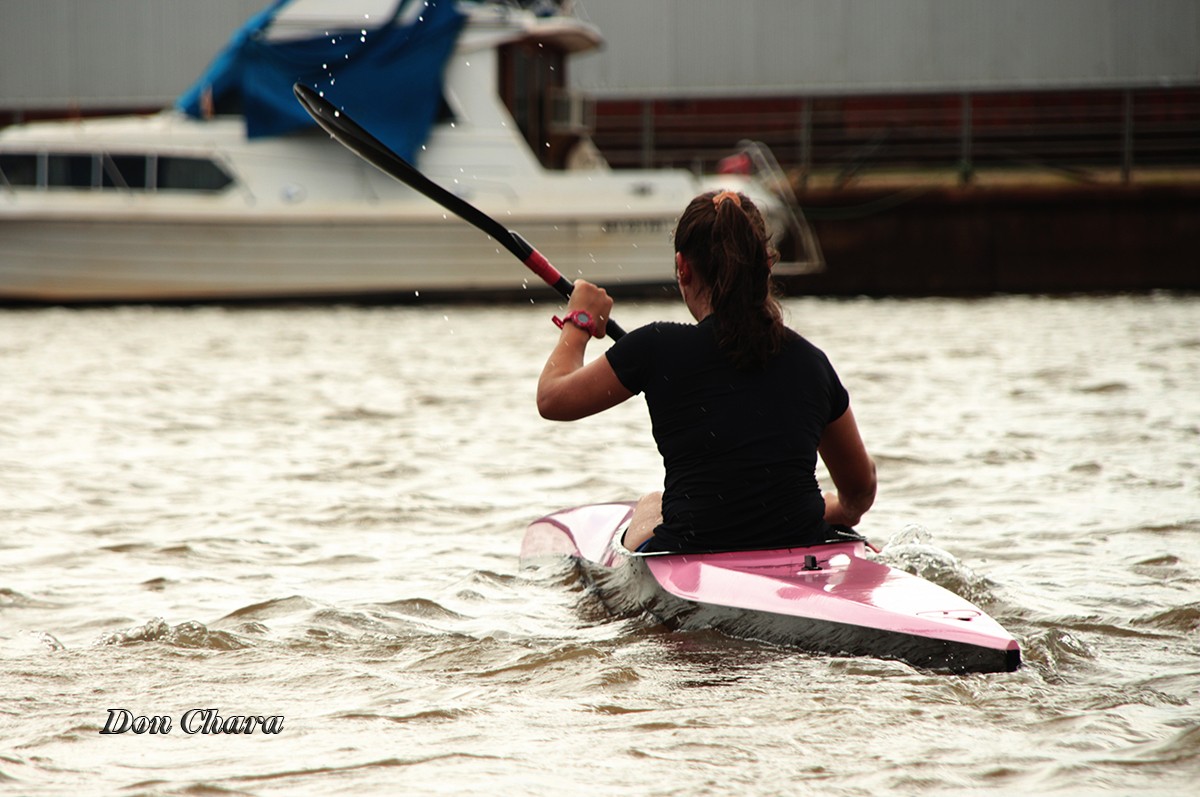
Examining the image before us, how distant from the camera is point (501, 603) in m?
4.76

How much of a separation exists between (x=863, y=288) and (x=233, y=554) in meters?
13.9

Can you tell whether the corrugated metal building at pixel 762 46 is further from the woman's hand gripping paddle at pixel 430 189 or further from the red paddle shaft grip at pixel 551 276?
the red paddle shaft grip at pixel 551 276

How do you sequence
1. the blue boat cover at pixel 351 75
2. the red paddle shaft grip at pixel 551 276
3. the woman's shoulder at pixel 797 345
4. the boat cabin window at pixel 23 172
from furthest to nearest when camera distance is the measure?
the boat cabin window at pixel 23 172 < the blue boat cover at pixel 351 75 < the red paddle shaft grip at pixel 551 276 < the woman's shoulder at pixel 797 345

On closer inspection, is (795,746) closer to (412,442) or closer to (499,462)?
(499,462)

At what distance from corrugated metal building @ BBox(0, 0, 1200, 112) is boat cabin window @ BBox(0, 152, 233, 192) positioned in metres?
6.96

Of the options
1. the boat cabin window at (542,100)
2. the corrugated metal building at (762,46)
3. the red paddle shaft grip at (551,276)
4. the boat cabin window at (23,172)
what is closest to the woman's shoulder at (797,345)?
the red paddle shaft grip at (551,276)

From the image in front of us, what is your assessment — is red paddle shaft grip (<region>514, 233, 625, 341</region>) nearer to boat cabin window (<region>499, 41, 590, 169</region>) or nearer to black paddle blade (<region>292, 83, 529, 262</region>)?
black paddle blade (<region>292, 83, 529, 262</region>)

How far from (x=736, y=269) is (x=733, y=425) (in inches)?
16.3

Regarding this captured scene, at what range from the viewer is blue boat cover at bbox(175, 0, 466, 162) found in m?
16.0

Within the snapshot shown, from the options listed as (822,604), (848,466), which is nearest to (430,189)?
(848,466)

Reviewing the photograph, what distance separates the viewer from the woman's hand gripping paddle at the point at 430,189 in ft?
15.7

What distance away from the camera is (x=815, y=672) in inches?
143

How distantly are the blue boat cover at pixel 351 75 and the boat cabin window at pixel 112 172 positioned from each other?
2.13 feet

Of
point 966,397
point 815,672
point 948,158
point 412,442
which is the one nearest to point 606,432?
point 412,442
